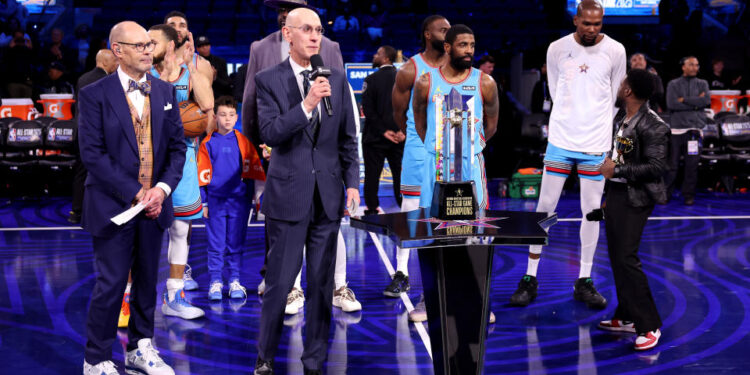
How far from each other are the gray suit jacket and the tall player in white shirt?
1.65 metres

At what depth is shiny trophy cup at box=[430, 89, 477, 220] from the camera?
341 centimetres

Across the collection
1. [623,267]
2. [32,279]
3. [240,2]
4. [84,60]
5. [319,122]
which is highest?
[240,2]

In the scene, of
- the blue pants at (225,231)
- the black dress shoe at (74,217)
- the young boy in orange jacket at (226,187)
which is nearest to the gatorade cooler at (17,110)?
the black dress shoe at (74,217)

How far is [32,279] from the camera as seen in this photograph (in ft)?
20.0

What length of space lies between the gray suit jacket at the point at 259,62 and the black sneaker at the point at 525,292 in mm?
2003

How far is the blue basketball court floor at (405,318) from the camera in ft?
13.8

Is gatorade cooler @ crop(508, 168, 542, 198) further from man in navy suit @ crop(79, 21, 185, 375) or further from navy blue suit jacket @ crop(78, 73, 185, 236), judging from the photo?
navy blue suit jacket @ crop(78, 73, 185, 236)

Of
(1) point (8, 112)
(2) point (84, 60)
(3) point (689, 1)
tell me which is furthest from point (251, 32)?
(3) point (689, 1)

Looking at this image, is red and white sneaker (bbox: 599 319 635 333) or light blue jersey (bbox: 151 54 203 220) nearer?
red and white sneaker (bbox: 599 319 635 333)

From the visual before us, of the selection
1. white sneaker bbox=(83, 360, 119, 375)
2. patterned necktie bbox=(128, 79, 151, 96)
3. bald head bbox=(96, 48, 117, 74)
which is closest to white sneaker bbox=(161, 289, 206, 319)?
white sneaker bbox=(83, 360, 119, 375)

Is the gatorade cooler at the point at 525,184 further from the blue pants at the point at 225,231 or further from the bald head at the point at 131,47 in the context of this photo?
the bald head at the point at 131,47

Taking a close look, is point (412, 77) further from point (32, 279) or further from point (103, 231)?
point (32, 279)

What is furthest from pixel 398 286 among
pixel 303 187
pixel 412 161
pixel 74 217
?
pixel 74 217

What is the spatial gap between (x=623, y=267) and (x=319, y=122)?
6.71ft
